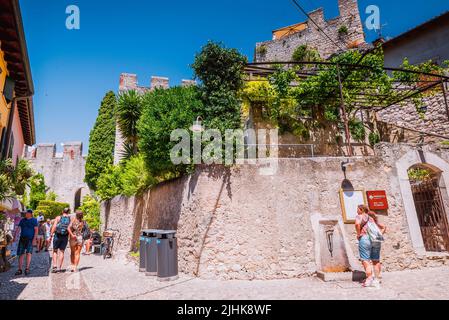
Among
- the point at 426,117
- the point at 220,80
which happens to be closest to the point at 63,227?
the point at 220,80

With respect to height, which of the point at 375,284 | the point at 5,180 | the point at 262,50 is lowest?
the point at 375,284

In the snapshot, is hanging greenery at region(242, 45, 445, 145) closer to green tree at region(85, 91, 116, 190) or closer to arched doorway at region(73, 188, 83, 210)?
green tree at region(85, 91, 116, 190)

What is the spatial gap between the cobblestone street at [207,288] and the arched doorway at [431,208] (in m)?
1.69

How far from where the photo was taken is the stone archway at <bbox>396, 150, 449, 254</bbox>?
7113 mm

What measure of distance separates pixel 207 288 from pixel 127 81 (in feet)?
66.7

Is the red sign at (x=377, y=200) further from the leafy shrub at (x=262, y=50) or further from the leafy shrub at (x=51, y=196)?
the leafy shrub at (x=51, y=196)

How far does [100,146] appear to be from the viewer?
2391 cm

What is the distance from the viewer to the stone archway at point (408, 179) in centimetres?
711

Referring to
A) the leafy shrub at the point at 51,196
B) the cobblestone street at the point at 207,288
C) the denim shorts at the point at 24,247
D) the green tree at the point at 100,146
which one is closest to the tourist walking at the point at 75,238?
the cobblestone street at the point at 207,288

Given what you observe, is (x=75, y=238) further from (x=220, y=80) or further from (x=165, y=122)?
(x=220, y=80)

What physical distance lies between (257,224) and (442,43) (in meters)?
16.3
